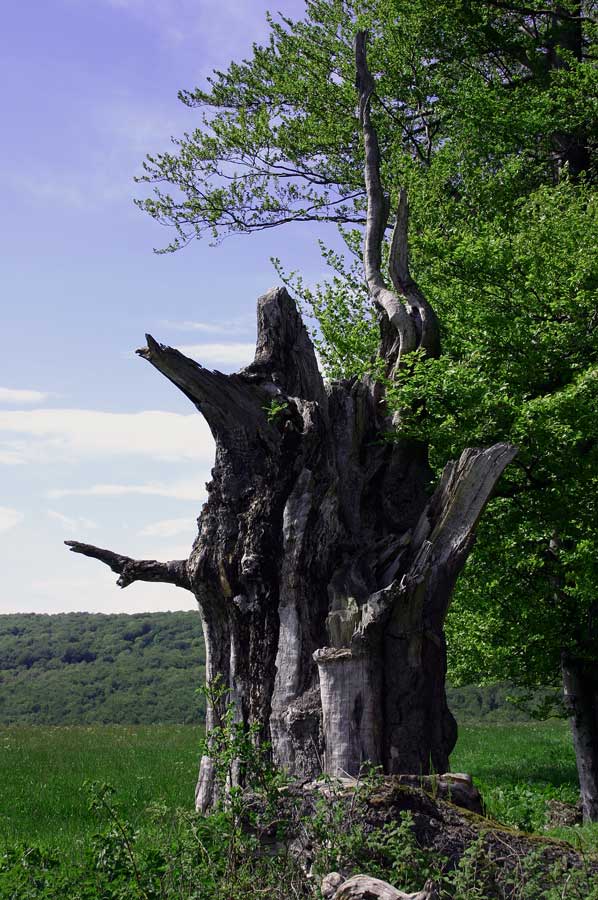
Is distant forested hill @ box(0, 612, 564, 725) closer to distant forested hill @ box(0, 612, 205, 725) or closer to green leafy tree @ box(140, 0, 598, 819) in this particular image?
distant forested hill @ box(0, 612, 205, 725)

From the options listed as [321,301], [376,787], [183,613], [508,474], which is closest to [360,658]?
[376,787]

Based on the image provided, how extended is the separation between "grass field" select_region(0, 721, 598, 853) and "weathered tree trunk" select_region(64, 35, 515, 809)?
1.43 metres

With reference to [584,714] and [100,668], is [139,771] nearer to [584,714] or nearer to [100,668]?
[584,714]

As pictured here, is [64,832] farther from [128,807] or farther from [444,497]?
[444,497]

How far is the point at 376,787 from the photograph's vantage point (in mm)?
6562

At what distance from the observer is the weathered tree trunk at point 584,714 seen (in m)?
17.0

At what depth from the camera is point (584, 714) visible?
17.6 metres

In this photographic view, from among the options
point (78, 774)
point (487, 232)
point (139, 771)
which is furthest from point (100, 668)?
point (487, 232)

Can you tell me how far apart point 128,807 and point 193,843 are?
7.88 metres

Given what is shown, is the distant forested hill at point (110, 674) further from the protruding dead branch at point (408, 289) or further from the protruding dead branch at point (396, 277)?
the protruding dead branch at point (408, 289)

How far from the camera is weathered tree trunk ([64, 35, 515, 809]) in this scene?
864 centimetres

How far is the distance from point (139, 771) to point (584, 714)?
9.34m

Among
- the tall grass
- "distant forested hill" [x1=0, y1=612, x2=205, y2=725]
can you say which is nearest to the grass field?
the tall grass

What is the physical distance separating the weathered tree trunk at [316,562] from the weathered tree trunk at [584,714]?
8.70 meters
